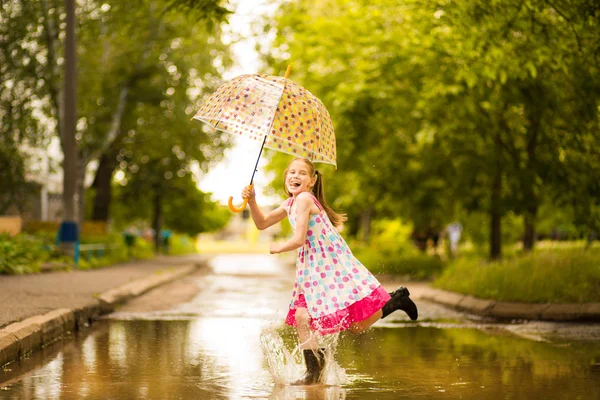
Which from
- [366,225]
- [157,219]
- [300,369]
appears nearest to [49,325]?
[300,369]

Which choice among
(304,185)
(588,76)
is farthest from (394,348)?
(588,76)

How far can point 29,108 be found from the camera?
2973 centimetres

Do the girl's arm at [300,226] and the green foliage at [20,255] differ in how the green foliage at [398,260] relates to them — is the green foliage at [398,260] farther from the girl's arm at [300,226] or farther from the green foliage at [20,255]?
the girl's arm at [300,226]

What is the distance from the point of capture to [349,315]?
7332mm

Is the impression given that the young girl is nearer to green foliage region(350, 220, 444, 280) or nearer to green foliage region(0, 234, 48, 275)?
green foliage region(0, 234, 48, 275)

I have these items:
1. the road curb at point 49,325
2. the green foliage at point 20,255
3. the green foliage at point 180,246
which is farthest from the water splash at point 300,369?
the green foliage at point 180,246

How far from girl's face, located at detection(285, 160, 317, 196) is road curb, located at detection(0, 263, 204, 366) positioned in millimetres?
2739

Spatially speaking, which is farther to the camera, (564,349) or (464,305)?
(464,305)

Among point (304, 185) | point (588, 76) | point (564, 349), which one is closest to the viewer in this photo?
point (304, 185)

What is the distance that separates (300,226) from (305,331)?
31.8 inches

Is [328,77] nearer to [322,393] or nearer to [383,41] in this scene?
[383,41]

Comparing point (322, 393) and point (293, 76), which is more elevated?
point (293, 76)

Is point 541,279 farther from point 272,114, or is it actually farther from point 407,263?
point 407,263

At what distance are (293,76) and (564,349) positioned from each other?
715 inches
